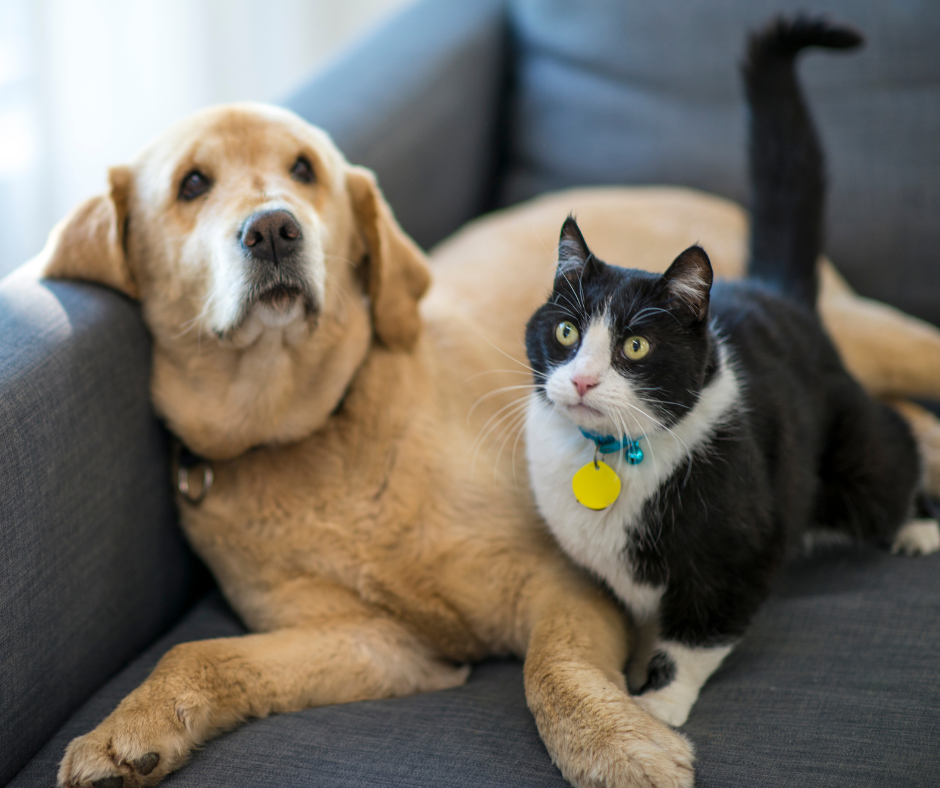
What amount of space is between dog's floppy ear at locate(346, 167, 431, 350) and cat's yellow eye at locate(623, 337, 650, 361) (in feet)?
1.93

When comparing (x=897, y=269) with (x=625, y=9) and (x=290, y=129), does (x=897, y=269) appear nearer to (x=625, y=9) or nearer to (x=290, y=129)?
(x=625, y=9)

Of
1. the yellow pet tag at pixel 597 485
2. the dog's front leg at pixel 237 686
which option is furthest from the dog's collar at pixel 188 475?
the yellow pet tag at pixel 597 485

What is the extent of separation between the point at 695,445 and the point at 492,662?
550mm

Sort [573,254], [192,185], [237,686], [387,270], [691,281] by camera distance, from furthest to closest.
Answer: [387,270] < [192,185] < [237,686] < [573,254] < [691,281]

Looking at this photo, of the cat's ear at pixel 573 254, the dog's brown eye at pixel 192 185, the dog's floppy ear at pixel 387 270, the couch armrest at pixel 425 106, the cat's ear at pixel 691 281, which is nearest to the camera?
the cat's ear at pixel 691 281

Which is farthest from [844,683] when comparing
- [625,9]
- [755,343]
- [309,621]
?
[625,9]

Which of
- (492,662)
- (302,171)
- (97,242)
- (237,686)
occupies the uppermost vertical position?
(302,171)

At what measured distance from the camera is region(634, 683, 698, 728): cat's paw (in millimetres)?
1054

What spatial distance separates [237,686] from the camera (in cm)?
116

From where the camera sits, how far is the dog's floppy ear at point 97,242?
4.42ft

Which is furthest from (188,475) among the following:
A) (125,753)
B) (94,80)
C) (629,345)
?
(94,80)

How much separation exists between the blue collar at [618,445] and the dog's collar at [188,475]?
0.73 m

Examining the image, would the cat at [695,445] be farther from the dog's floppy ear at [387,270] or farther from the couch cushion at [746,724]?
the dog's floppy ear at [387,270]

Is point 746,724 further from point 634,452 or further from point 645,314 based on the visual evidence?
point 645,314
